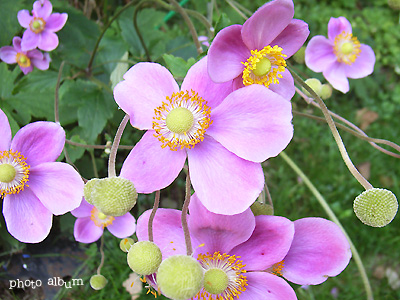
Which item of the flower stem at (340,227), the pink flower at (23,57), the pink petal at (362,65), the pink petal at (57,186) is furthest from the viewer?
the pink flower at (23,57)

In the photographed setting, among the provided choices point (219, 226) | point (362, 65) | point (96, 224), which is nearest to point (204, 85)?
point (219, 226)

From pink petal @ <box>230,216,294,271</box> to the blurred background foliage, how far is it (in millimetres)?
437

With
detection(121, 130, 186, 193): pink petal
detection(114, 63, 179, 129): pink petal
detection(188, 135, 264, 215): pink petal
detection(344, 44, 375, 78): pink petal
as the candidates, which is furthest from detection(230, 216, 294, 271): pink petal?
detection(344, 44, 375, 78): pink petal

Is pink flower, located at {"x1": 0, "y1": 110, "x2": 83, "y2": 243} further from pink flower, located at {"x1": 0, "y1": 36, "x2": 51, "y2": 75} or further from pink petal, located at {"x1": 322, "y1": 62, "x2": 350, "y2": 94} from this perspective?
pink petal, located at {"x1": 322, "y1": 62, "x2": 350, "y2": 94}

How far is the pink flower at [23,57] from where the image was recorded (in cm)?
150

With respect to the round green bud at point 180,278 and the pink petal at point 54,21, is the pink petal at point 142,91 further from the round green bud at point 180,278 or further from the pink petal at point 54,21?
the pink petal at point 54,21

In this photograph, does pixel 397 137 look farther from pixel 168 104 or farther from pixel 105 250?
pixel 168 104

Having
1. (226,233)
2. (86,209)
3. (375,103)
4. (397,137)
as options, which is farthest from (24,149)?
(375,103)

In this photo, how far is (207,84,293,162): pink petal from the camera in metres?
0.76

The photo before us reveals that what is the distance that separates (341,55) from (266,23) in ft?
2.33

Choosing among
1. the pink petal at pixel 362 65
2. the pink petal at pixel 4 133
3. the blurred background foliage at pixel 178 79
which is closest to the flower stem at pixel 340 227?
the blurred background foliage at pixel 178 79

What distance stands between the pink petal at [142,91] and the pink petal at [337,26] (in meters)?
0.80

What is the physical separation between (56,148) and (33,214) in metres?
0.17

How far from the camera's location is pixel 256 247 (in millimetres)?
880
